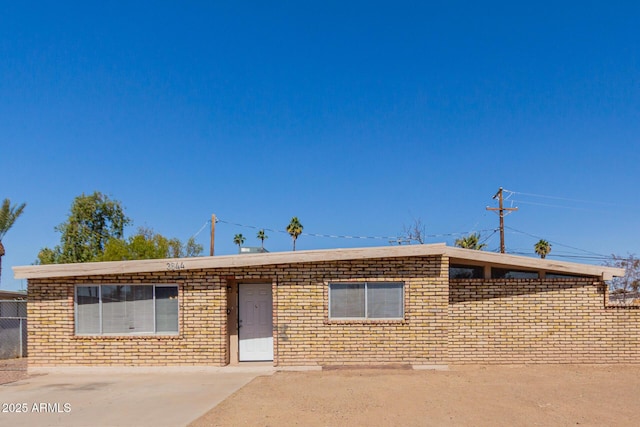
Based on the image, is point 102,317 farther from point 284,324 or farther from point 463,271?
point 463,271

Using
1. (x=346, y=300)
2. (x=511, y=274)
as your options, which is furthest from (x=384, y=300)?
(x=511, y=274)

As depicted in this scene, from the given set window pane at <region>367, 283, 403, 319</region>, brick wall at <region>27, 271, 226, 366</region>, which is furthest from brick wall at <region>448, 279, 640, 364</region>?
brick wall at <region>27, 271, 226, 366</region>

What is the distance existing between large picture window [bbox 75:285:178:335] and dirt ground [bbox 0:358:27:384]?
1.53 meters

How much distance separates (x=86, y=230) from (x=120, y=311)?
102 feet

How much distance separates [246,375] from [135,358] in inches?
107

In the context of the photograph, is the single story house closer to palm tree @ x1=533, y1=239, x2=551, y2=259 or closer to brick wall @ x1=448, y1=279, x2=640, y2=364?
brick wall @ x1=448, y1=279, x2=640, y2=364

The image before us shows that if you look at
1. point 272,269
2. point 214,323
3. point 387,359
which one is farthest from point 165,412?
point 387,359

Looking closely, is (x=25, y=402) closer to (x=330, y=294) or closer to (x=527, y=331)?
(x=330, y=294)

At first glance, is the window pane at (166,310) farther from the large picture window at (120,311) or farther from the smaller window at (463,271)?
the smaller window at (463,271)

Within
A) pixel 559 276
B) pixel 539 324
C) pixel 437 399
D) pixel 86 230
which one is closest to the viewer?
pixel 437 399

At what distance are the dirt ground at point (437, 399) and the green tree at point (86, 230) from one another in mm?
31617

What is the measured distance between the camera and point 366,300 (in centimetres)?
1100

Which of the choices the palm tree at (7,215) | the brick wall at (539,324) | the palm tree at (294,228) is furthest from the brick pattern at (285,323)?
the palm tree at (294,228)

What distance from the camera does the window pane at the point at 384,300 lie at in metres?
11.0
